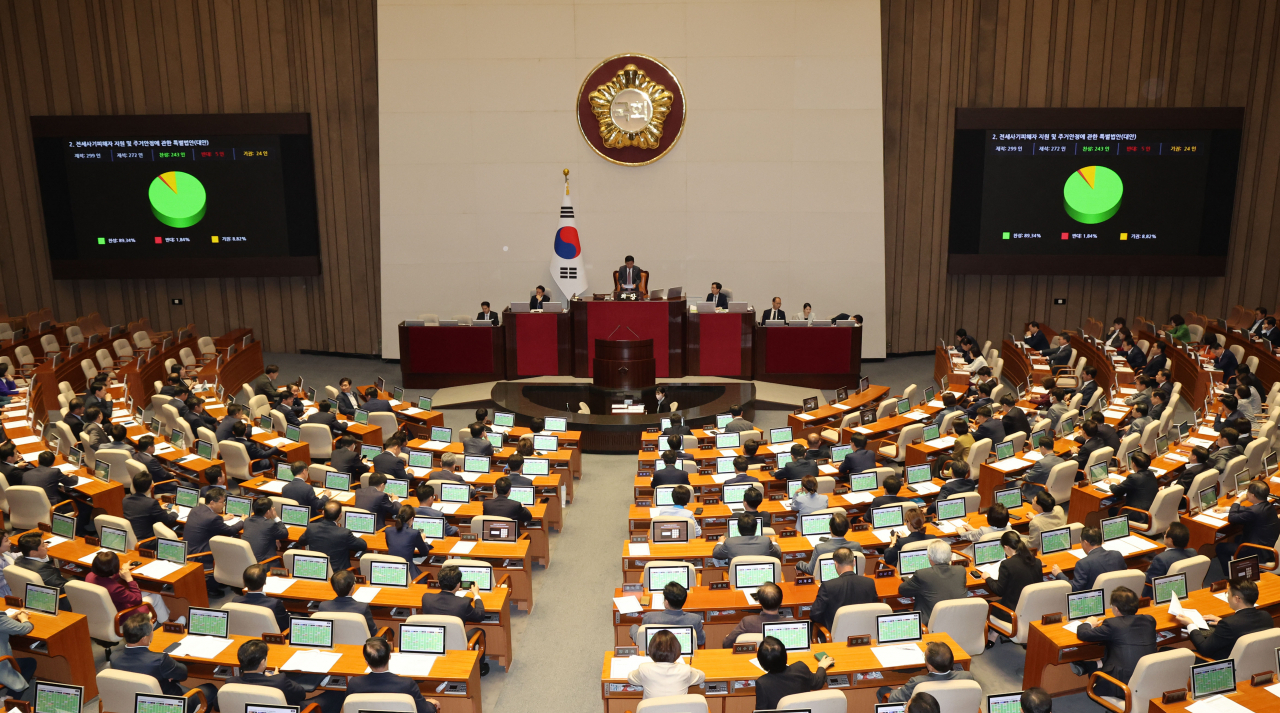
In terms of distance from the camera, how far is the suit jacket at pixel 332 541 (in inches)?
330

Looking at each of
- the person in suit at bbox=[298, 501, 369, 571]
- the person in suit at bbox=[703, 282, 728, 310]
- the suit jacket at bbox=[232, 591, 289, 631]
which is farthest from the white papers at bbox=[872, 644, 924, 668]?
the person in suit at bbox=[703, 282, 728, 310]

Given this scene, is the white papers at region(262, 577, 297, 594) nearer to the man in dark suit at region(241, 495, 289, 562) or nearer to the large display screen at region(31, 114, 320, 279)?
the man in dark suit at region(241, 495, 289, 562)

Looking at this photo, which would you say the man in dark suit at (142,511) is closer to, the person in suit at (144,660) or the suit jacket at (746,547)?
the person in suit at (144,660)

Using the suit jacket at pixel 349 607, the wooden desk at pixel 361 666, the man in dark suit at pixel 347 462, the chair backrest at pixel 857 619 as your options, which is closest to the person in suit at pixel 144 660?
the wooden desk at pixel 361 666

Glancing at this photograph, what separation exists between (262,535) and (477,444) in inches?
134

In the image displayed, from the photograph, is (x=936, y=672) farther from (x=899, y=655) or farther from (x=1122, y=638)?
(x=1122, y=638)

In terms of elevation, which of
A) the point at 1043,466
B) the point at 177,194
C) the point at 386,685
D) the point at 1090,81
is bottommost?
the point at 386,685

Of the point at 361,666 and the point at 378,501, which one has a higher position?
the point at 378,501

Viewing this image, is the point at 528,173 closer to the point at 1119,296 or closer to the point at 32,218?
the point at 32,218

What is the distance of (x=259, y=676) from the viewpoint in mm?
5898

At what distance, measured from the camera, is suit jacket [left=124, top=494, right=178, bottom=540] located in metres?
9.08

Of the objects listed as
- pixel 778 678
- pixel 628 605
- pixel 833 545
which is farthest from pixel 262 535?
pixel 833 545

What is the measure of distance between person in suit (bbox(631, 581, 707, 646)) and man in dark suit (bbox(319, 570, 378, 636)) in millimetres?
2081

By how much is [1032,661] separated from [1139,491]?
3621 mm
